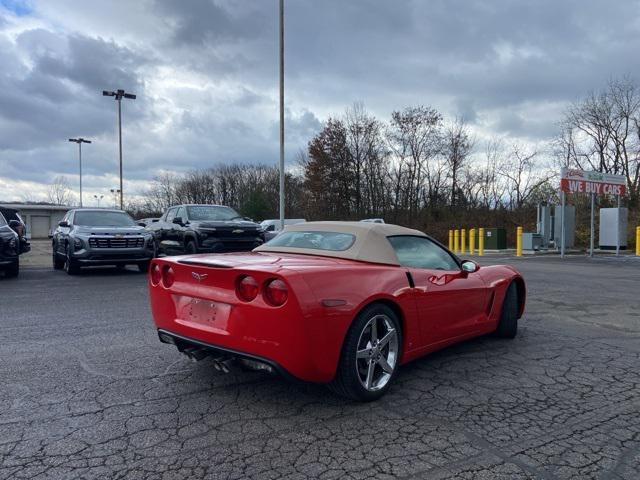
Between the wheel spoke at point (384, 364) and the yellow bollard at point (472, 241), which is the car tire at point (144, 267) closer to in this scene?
the wheel spoke at point (384, 364)

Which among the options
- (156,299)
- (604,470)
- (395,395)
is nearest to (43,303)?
(156,299)

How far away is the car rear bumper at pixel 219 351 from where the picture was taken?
129 inches

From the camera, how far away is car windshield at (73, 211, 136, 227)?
502 inches

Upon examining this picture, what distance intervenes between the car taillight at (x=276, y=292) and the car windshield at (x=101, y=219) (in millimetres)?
10623

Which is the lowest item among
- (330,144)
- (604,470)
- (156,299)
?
(604,470)

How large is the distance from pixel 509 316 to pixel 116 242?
955cm

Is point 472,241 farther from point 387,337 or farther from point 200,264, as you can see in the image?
point 200,264

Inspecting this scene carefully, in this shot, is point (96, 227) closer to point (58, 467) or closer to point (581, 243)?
point (58, 467)

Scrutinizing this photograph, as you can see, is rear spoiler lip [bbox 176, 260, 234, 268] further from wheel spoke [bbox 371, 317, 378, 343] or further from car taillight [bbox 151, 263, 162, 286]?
wheel spoke [bbox 371, 317, 378, 343]

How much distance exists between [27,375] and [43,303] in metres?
4.34

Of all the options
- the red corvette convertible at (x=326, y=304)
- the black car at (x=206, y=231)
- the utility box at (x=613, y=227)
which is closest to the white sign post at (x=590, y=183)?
the utility box at (x=613, y=227)

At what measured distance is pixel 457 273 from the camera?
191 inches

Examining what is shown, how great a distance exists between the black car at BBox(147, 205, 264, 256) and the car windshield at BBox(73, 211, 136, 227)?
3.62 ft

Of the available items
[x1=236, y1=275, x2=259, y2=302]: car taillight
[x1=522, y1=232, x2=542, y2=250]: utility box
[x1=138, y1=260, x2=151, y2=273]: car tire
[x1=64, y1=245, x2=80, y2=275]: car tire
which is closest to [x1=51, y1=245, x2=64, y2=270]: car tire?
[x1=64, y1=245, x2=80, y2=275]: car tire
